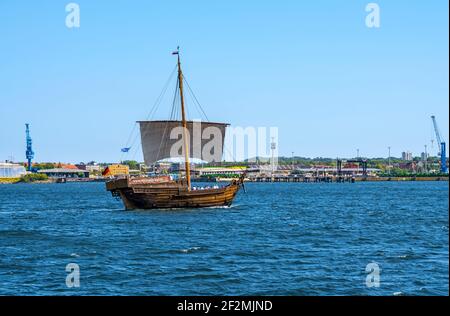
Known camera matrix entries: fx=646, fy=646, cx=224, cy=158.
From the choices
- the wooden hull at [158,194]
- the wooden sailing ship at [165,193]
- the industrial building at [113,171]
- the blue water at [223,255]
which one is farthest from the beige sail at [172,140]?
A: the blue water at [223,255]

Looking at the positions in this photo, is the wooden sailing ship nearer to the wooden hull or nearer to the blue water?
the wooden hull

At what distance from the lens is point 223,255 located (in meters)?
27.9

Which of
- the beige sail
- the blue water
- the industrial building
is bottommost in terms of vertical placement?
the blue water

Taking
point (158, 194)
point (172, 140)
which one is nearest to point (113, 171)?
point (172, 140)

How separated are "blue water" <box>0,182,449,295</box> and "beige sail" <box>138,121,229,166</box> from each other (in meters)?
27.2

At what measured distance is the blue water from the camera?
2081 cm

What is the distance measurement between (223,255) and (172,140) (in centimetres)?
4831

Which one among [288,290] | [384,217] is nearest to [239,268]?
[288,290]

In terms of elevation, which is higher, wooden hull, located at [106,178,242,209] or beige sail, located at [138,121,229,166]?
beige sail, located at [138,121,229,166]

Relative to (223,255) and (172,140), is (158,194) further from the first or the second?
(223,255)

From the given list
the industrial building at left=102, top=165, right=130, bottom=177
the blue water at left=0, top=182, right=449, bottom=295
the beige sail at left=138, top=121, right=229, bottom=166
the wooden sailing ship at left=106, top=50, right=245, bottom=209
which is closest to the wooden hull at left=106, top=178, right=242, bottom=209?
the wooden sailing ship at left=106, top=50, right=245, bottom=209

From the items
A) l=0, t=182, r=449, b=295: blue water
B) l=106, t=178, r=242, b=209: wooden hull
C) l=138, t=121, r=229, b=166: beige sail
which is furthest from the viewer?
l=138, t=121, r=229, b=166: beige sail

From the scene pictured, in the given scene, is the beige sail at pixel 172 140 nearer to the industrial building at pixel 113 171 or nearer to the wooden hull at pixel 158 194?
the industrial building at pixel 113 171

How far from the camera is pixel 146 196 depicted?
53219 mm
